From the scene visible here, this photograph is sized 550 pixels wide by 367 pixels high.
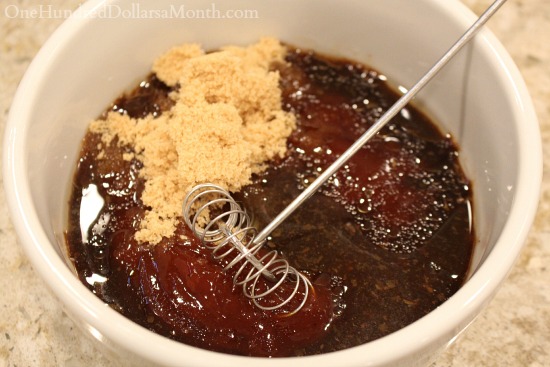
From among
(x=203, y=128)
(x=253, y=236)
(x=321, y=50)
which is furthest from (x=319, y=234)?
(x=321, y=50)

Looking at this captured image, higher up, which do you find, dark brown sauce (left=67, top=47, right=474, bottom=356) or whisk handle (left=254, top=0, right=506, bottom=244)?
whisk handle (left=254, top=0, right=506, bottom=244)

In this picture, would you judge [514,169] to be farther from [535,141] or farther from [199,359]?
[199,359]

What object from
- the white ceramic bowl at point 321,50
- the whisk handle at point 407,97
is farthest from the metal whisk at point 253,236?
the white ceramic bowl at point 321,50

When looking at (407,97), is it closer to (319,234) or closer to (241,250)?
(319,234)

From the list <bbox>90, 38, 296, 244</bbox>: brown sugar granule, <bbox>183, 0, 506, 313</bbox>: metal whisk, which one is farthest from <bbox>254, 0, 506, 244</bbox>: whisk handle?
<bbox>90, 38, 296, 244</bbox>: brown sugar granule

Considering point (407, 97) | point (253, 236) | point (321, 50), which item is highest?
point (407, 97)

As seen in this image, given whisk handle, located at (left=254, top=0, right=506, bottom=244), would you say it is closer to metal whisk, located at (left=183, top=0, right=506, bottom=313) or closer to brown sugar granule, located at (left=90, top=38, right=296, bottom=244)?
metal whisk, located at (left=183, top=0, right=506, bottom=313)
